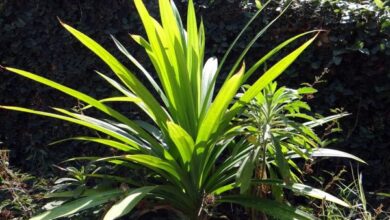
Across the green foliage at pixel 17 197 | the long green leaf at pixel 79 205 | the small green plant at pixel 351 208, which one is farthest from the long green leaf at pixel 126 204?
the small green plant at pixel 351 208

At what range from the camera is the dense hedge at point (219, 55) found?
171 inches

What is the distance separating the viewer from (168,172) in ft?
10.8

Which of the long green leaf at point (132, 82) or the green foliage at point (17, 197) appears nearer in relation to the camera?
the long green leaf at point (132, 82)

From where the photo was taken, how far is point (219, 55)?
4.65m

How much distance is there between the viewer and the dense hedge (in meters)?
4.34

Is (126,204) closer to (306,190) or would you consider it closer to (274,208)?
(274,208)

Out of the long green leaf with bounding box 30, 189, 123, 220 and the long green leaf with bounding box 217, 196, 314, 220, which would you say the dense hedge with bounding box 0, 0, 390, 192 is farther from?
the long green leaf with bounding box 30, 189, 123, 220

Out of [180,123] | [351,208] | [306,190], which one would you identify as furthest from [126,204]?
[351,208]

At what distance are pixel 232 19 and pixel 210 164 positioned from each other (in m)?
1.64

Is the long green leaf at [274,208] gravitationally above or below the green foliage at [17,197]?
below

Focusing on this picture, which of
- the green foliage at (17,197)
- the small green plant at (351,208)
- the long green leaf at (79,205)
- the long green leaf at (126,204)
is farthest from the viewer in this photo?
the green foliage at (17,197)

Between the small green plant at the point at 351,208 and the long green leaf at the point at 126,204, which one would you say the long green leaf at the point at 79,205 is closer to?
the long green leaf at the point at 126,204

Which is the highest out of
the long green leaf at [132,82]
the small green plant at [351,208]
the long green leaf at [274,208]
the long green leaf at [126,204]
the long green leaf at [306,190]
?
the long green leaf at [132,82]

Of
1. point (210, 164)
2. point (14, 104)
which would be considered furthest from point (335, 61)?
point (14, 104)
